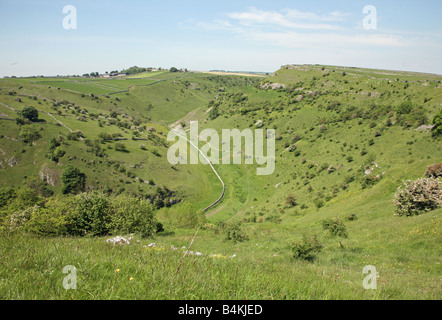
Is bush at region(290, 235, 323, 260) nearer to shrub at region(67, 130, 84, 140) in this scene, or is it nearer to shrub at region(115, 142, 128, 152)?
shrub at region(115, 142, 128, 152)

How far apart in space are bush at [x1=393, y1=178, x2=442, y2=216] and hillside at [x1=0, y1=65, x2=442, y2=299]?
193 centimetres

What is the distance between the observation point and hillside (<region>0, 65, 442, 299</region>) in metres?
4.85

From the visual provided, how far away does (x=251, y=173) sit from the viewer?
96562 mm

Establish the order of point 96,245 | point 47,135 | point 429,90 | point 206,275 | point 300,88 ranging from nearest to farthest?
1. point 206,275
2. point 96,245
3. point 429,90
4. point 47,135
5. point 300,88

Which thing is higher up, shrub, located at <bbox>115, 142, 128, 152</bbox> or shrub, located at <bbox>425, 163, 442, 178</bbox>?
shrub, located at <bbox>425, 163, 442, 178</bbox>

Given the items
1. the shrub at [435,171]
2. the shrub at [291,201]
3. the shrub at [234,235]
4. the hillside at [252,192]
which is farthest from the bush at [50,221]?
the shrub at [291,201]

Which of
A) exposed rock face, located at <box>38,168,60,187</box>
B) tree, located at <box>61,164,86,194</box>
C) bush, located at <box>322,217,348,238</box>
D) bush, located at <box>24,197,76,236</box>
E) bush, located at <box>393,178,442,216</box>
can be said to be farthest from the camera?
exposed rock face, located at <box>38,168,60,187</box>

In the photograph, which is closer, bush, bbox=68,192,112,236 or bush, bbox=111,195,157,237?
bush, bbox=68,192,112,236

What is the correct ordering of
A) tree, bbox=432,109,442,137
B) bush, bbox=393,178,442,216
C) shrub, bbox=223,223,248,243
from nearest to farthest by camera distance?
bush, bbox=393,178,442,216 → shrub, bbox=223,223,248,243 → tree, bbox=432,109,442,137

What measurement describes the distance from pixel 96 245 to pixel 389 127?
86474 mm

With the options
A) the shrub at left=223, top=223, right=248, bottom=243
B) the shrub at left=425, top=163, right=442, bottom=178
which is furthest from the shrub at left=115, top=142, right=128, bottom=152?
the shrub at left=425, top=163, right=442, bottom=178

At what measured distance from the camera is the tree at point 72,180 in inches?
3083
